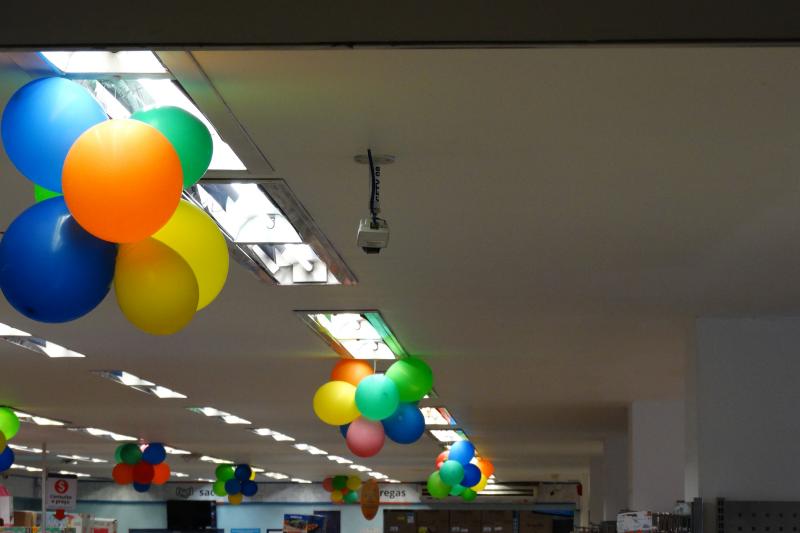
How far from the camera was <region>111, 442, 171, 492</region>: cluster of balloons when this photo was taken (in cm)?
1413

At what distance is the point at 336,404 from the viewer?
20.7 ft

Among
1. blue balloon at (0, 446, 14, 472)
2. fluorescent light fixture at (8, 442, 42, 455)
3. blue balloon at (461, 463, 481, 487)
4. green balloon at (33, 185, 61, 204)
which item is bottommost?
blue balloon at (461, 463, 481, 487)

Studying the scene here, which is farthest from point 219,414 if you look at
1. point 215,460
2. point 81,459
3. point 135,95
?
point 135,95

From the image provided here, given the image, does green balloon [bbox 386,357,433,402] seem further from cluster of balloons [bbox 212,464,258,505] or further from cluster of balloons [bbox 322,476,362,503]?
cluster of balloons [bbox 322,476,362,503]

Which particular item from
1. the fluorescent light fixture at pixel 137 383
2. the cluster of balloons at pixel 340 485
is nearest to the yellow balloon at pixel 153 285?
the fluorescent light fixture at pixel 137 383

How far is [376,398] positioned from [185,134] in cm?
341

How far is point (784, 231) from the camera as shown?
4434mm

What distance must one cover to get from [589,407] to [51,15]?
9.66 metres

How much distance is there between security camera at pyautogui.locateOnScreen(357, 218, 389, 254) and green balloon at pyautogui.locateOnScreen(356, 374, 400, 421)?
2645mm

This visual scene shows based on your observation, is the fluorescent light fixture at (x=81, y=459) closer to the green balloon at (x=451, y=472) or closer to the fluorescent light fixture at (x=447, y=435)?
the fluorescent light fixture at (x=447, y=435)

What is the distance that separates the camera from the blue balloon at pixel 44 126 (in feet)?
8.65

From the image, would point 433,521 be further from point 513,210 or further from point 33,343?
point 513,210

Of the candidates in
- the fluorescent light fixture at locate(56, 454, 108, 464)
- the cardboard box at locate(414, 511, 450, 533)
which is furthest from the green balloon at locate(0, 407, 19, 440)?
the cardboard box at locate(414, 511, 450, 533)

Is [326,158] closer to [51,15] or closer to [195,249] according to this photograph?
[195,249]
